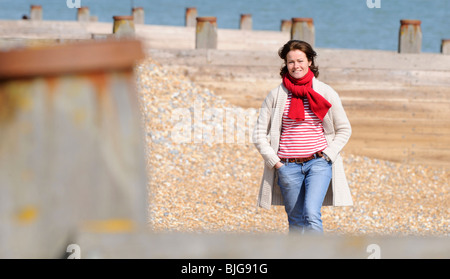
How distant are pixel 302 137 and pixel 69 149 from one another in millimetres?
3093

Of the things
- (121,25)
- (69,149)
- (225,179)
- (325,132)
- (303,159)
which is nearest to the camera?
(69,149)

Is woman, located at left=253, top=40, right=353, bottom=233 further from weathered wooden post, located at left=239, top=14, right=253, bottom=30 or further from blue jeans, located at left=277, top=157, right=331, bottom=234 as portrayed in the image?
weathered wooden post, located at left=239, top=14, right=253, bottom=30

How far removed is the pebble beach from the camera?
8.10 meters

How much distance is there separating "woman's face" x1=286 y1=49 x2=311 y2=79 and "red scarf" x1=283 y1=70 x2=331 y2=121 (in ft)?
0.11

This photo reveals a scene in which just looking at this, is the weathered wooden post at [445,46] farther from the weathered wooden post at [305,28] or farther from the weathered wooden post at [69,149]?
the weathered wooden post at [69,149]

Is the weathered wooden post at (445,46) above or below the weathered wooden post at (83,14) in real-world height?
below

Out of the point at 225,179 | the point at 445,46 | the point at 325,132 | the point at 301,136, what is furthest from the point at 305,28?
the point at 301,136

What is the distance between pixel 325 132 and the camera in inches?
184

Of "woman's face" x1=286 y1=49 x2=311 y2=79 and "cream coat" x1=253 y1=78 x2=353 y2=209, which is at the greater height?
"woman's face" x1=286 y1=49 x2=311 y2=79

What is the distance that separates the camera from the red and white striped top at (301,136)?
14.7ft

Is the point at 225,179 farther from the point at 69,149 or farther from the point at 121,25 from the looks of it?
the point at 69,149

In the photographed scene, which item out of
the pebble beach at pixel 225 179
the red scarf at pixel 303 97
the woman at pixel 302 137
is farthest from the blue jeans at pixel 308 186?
the pebble beach at pixel 225 179

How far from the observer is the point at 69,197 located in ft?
5.16

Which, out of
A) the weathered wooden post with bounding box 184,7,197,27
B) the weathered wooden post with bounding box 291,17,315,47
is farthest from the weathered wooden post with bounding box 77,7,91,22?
the weathered wooden post with bounding box 291,17,315,47
